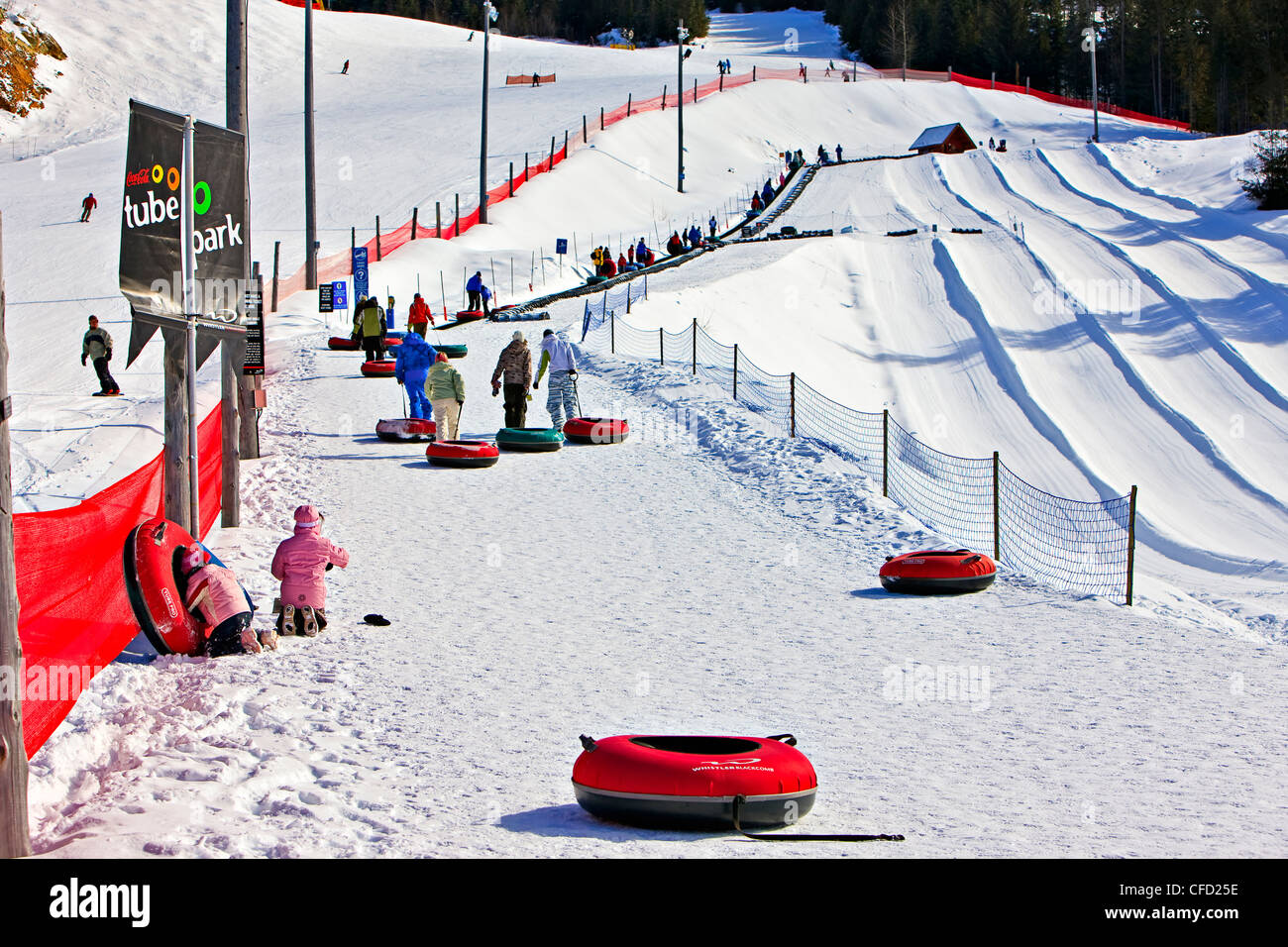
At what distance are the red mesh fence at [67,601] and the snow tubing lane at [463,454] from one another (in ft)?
22.7

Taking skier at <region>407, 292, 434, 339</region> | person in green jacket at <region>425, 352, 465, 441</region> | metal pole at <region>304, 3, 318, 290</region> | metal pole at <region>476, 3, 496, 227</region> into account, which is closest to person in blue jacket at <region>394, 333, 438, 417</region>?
person in green jacket at <region>425, 352, 465, 441</region>

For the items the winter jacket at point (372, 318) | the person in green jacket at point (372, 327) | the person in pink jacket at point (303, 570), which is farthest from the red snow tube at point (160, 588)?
the winter jacket at point (372, 318)

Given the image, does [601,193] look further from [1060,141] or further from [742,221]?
[1060,141]

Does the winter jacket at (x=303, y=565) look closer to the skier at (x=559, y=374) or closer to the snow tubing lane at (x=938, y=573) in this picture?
the snow tubing lane at (x=938, y=573)

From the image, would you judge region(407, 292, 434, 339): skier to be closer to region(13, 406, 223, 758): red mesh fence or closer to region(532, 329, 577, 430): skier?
region(532, 329, 577, 430): skier

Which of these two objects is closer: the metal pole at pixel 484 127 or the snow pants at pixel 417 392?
the snow pants at pixel 417 392

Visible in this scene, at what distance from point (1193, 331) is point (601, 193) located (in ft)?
93.6

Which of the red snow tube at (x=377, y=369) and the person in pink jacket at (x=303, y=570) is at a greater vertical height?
the red snow tube at (x=377, y=369)

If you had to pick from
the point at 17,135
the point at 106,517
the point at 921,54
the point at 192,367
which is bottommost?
the point at 106,517

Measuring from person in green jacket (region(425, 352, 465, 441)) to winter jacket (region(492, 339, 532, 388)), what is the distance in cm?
59

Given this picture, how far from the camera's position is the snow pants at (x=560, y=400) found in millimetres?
18953

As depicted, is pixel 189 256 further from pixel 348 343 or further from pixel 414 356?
pixel 348 343

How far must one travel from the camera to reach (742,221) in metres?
51.3
